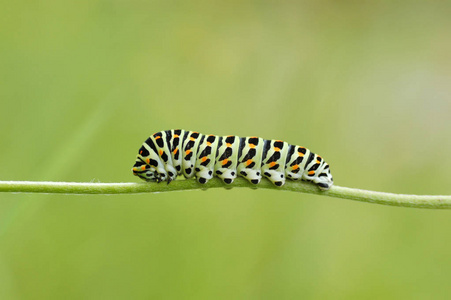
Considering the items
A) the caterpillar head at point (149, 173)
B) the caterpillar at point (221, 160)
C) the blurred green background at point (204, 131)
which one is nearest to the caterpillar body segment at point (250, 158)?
the caterpillar at point (221, 160)

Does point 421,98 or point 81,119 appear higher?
point 421,98

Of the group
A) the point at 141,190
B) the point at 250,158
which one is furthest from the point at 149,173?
the point at 141,190

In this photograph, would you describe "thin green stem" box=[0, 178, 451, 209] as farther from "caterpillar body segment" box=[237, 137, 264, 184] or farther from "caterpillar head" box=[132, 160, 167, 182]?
"caterpillar body segment" box=[237, 137, 264, 184]

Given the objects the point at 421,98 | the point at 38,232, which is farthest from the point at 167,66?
the point at 421,98

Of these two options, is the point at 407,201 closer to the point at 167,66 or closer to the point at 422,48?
the point at 167,66

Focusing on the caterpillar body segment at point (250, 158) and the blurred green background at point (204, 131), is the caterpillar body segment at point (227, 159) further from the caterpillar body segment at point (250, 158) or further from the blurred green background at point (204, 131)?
the blurred green background at point (204, 131)

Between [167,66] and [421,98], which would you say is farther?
[421,98]

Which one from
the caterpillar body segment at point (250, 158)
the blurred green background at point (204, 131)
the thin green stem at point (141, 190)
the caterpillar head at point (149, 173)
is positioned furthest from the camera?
the blurred green background at point (204, 131)

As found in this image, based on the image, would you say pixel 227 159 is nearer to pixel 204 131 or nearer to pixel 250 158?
pixel 250 158
